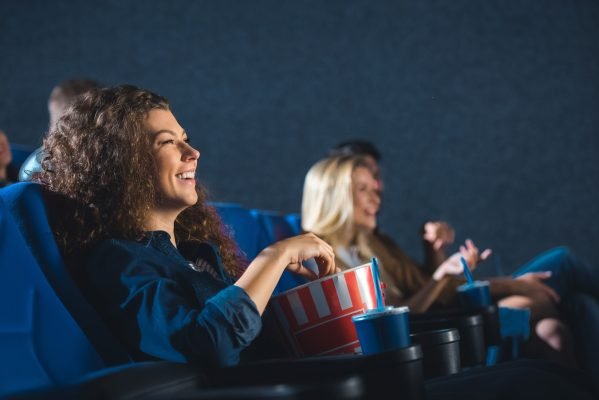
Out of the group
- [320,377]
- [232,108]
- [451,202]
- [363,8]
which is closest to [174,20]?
[232,108]

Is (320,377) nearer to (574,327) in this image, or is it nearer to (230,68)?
(574,327)

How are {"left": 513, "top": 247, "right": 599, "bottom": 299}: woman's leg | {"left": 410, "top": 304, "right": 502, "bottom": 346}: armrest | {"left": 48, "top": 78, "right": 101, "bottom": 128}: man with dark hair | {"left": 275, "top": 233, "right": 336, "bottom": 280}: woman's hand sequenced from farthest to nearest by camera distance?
{"left": 48, "top": 78, "right": 101, "bottom": 128}: man with dark hair, {"left": 513, "top": 247, "right": 599, "bottom": 299}: woman's leg, {"left": 410, "top": 304, "right": 502, "bottom": 346}: armrest, {"left": 275, "top": 233, "right": 336, "bottom": 280}: woman's hand

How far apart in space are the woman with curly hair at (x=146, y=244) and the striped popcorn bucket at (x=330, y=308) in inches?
2.5

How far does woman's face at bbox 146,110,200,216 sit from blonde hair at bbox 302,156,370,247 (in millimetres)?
981

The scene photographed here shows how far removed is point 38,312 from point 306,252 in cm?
42

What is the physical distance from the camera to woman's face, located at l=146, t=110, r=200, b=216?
47.6 inches

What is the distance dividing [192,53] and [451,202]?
1392mm

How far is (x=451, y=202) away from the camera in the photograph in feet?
10.7

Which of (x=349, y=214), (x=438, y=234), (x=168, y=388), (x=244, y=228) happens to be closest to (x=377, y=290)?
(x=168, y=388)

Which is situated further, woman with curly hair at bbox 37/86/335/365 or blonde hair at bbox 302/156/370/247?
blonde hair at bbox 302/156/370/247

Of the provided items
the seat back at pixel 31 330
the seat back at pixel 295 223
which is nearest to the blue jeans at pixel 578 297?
the seat back at pixel 295 223

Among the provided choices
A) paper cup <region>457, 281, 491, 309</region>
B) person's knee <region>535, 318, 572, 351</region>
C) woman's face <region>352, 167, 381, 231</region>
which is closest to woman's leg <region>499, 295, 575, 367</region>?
person's knee <region>535, 318, 572, 351</region>

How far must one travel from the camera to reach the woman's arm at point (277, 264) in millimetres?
1018

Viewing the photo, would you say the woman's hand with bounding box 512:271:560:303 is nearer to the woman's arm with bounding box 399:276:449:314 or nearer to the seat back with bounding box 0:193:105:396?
the woman's arm with bounding box 399:276:449:314
